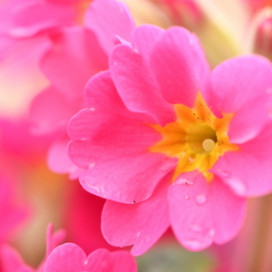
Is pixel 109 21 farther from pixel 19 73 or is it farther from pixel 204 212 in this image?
pixel 19 73

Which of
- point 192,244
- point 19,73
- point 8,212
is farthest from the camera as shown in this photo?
point 19,73

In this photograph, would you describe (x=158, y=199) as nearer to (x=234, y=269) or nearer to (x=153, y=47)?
(x=153, y=47)

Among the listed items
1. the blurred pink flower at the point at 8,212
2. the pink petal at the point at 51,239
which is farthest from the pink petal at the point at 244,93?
the blurred pink flower at the point at 8,212

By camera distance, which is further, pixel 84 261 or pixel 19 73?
pixel 19 73

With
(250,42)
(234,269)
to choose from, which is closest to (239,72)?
(250,42)

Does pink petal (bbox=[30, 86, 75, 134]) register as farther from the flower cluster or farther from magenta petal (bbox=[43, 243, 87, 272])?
magenta petal (bbox=[43, 243, 87, 272])

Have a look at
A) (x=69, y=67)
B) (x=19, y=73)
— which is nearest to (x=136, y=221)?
(x=69, y=67)
